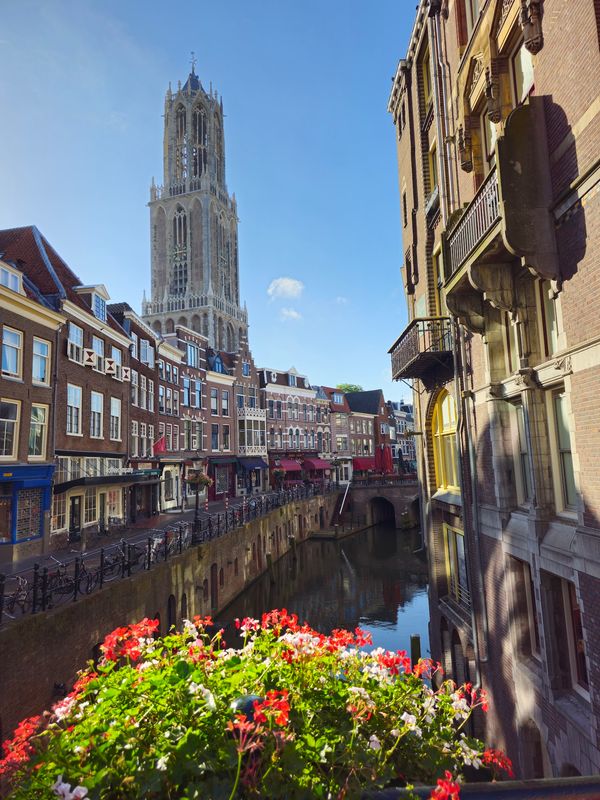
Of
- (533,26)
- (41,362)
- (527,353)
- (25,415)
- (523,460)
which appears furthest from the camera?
(41,362)

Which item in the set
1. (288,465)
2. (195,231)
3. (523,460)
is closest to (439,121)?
(523,460)

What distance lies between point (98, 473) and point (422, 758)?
25.1 meters

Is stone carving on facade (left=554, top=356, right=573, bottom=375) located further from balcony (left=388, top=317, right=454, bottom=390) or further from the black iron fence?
the black iron fence

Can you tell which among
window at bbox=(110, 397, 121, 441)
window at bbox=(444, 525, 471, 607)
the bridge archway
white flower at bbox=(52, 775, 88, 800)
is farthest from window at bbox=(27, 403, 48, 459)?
the bridge archway

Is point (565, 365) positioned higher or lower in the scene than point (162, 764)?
higher

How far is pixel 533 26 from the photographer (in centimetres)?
736

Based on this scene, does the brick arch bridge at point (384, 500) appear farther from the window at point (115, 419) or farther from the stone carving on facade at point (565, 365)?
the stone carving on facade at point (565, 365)

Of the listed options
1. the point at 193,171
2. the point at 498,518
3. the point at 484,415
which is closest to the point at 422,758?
the point at 498,518

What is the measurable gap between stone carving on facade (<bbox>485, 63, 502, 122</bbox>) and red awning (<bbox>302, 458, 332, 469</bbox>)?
178ft

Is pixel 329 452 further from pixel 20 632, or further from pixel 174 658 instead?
pixel 174 658

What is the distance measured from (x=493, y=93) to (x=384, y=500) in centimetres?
5338

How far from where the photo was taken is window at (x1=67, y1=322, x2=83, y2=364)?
23.1 m

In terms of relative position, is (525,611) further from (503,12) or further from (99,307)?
(99,307)

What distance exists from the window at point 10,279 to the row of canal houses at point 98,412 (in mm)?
54
